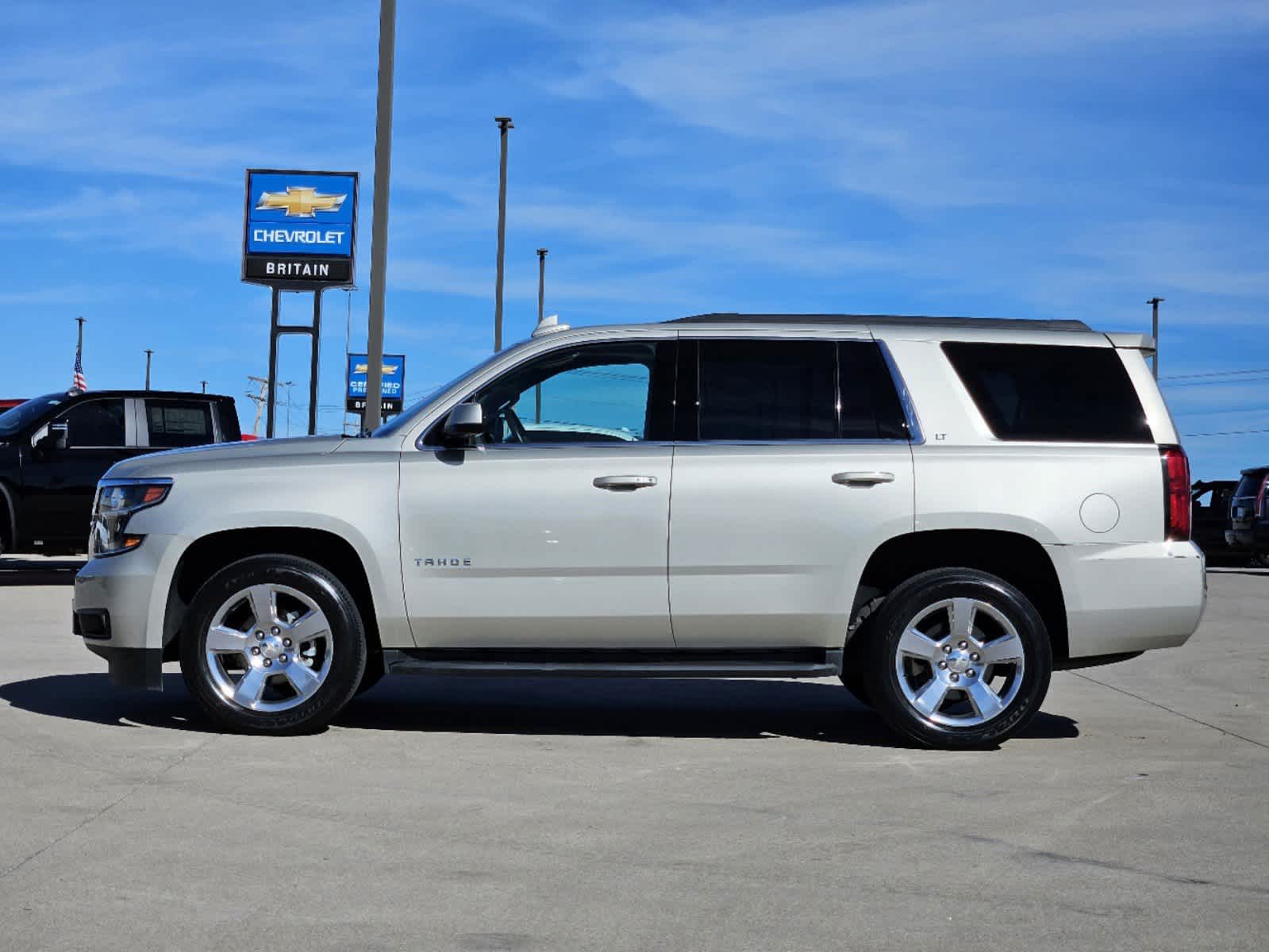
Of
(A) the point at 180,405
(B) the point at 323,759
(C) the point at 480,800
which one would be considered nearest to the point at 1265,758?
(C) the point at 480,800

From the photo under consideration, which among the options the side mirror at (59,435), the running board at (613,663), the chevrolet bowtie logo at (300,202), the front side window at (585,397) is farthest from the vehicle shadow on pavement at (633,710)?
the chevrolet bowtie logo at (300,202)

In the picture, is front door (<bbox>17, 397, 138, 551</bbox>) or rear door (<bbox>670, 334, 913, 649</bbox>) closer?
rear door (<bbox>670, 334, 913, 649</bbox>)

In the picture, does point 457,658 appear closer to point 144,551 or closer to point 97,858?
point 144,551

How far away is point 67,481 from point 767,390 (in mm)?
11814

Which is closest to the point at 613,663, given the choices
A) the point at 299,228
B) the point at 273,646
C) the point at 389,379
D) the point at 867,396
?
the point at 273,646

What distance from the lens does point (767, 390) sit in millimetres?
7691

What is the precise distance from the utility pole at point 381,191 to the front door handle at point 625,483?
8.16 meters

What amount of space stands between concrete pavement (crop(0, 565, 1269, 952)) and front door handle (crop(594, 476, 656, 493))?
1.19 m

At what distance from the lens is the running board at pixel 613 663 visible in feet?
24.3

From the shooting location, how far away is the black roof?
786 cm

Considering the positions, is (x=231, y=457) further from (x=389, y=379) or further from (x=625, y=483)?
(x=389, y=379)

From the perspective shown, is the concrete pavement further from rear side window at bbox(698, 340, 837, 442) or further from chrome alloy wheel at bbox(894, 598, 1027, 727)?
rear side window at bbox(698, 340, 837, 442)

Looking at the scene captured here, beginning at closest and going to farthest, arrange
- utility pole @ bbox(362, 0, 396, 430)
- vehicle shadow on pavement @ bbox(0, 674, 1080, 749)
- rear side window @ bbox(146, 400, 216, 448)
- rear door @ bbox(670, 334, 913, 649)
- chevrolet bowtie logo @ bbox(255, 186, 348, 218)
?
rear door @ bbox(670, 334, 913, 649)
vehicle shadow on pavement @ bbox(0, 674, 1080, 749)
utility pole @ bbox(362, 0, 396, 430)
rear side window @ bbox(146, 400, 216, 448)
chevrolet bowtie logo @ bbox(255, 186, 348, 218)

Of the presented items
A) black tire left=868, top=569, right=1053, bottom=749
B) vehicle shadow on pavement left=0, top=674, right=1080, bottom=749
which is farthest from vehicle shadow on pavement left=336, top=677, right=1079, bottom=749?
black tire left=868, top=569, right=1053, bottom=749
